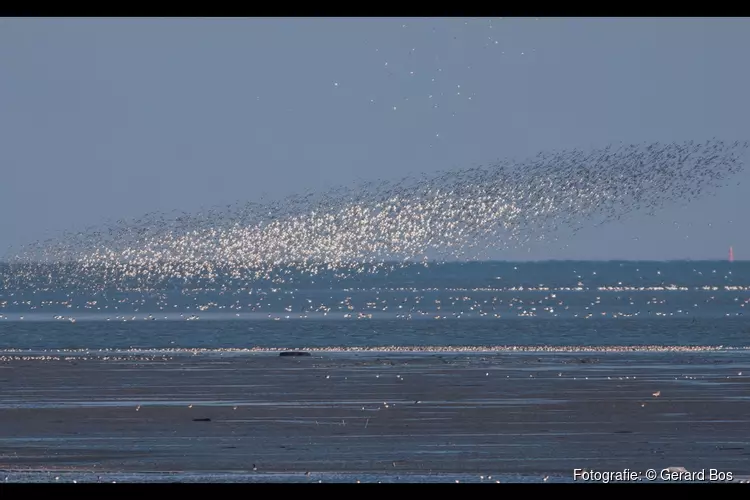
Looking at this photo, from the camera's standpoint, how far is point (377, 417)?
65.2 feet

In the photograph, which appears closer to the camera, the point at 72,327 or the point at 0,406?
the point at 0,406

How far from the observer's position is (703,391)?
23359 mm

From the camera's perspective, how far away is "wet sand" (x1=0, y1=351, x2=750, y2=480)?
1542 cm

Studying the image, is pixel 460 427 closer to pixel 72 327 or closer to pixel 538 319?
pixel 72 327

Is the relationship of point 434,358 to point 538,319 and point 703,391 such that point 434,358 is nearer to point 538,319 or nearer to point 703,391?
point 703,391

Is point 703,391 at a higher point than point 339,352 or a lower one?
lower

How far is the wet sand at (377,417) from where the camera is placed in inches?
607

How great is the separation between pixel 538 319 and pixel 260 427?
47798 millimetres
